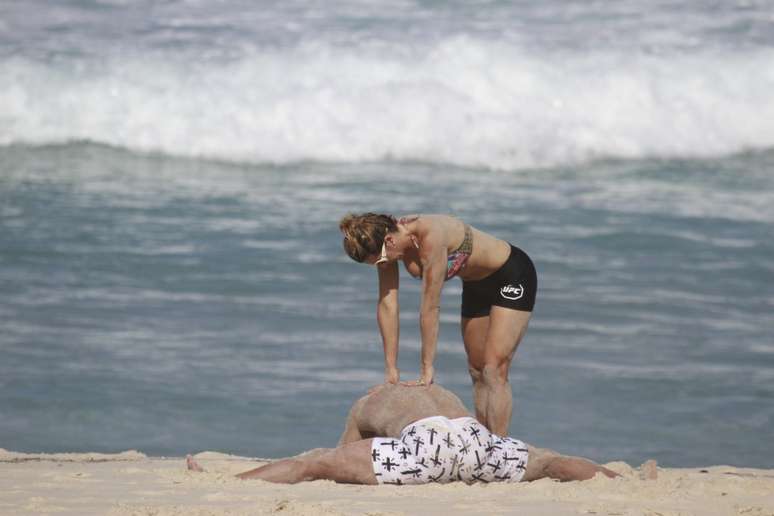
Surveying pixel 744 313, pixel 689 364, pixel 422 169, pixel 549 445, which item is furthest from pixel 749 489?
pixel 422 169

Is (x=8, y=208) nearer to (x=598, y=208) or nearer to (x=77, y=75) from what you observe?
(x=77, y=75)

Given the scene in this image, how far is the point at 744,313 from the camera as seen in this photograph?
10.4 meters

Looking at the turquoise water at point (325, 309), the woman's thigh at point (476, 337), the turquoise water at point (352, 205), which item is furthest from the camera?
the turquoise water at point (352, 205)

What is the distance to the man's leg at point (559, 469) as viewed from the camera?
5.66 meters

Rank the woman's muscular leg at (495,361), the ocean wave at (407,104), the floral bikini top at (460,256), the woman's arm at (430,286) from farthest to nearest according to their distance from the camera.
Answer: the ocean wave at (407,104), the woman's muscular leg at (495,361), the floral bikini top at (460,256), the woman's arm at (430,286)

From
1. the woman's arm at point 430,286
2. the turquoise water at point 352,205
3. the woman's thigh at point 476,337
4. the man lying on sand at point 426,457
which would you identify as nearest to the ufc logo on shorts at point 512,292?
the woman's thigh at point 476,337

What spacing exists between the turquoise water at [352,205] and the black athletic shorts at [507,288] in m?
1.29

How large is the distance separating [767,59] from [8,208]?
10.9 meters

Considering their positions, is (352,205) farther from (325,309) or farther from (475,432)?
(475,432)

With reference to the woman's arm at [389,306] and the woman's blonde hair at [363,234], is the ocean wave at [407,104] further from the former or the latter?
the woman's blonde hair at [363,234]

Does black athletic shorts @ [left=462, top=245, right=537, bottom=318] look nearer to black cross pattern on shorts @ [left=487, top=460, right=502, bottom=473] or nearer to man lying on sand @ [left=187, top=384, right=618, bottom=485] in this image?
man lying on sand @ [left=187, top=384, right=618, bottom=485]

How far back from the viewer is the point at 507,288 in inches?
268

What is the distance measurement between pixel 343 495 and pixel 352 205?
9042 millimetres

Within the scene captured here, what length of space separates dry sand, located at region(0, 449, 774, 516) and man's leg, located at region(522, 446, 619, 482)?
0.26 ft
